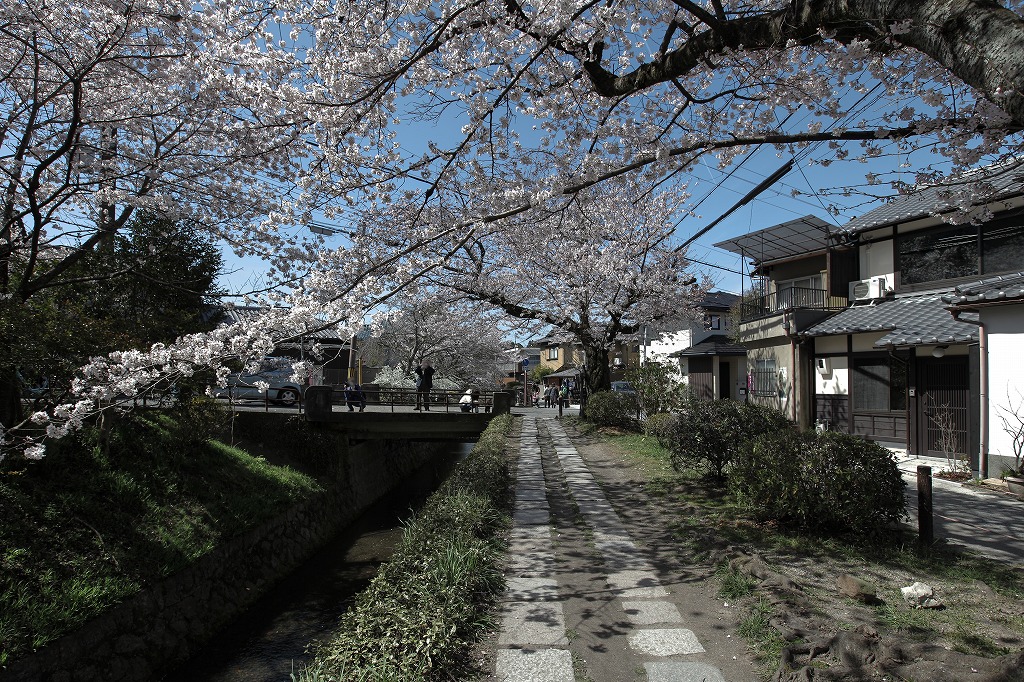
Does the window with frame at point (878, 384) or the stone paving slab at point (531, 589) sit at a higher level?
the window with frame at point (878, 384)

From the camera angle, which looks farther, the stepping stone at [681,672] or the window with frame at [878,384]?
the window with frame at [878,384]

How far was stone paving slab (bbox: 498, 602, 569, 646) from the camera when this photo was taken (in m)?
3.81

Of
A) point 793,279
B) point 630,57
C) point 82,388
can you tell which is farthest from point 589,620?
point 793,279

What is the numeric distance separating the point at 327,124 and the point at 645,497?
6.50m

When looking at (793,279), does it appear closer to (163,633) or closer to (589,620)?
(589,620)

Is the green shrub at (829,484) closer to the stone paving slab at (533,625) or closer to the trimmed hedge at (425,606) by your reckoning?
the stone paving slab at (533,625)

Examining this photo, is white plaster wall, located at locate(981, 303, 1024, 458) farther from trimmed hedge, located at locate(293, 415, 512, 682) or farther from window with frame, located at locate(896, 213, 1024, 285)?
trimmed hedge, located at locate(293, 415, 512, 682)

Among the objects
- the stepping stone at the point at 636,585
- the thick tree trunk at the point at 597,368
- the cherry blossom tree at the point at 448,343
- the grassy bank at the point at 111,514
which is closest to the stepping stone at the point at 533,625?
the stepping stone at the point at 636,585

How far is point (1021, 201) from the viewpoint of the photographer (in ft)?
39.2

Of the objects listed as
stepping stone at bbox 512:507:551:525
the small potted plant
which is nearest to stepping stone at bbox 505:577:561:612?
stepping stone at bbox 512:507:551:525

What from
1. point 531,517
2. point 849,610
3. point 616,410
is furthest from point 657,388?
point 849,610

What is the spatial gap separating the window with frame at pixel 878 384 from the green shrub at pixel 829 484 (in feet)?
30.0

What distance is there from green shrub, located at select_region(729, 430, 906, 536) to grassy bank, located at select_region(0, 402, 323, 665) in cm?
766

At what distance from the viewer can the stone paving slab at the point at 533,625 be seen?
381 centimetres
